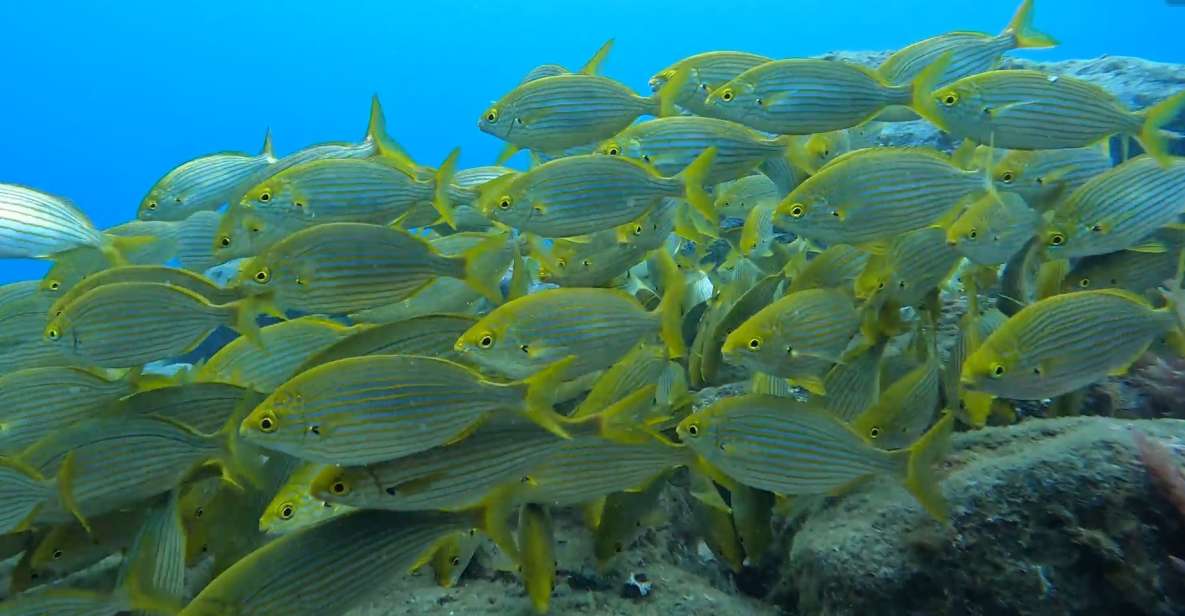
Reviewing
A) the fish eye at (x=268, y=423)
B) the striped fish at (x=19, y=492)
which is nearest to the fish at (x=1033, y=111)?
the fish eye at (x=268, y=423)

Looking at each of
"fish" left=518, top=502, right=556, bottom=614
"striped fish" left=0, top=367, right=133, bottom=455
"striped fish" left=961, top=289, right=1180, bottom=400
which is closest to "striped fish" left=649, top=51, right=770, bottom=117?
"striped fish" left=961, top=289, right=1180, bottom=400

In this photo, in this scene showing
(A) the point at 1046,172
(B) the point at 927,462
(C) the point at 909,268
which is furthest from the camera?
(A) the point at 1046,172

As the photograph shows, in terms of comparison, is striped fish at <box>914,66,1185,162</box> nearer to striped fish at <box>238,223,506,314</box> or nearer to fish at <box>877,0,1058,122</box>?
fish at <box>877,0,1058,122</box>

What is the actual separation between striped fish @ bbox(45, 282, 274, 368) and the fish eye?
932 mm

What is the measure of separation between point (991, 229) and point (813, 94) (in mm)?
1151

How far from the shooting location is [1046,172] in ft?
13.0

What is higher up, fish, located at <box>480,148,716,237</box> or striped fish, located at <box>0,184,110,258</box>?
striped fish, located at <box>0,184,110,258</box>

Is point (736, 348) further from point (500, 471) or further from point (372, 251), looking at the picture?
point (372, 251)

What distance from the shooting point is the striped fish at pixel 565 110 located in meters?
4.30

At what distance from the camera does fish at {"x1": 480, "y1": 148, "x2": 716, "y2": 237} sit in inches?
140

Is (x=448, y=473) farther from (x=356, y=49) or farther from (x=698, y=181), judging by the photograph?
(x=356, y=49)

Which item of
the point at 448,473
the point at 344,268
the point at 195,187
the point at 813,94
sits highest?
the point at 195,187

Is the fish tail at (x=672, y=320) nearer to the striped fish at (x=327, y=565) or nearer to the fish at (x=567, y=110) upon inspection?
the striped fish at (x=327, y=565)

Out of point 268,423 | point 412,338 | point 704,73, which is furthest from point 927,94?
point 268,423
